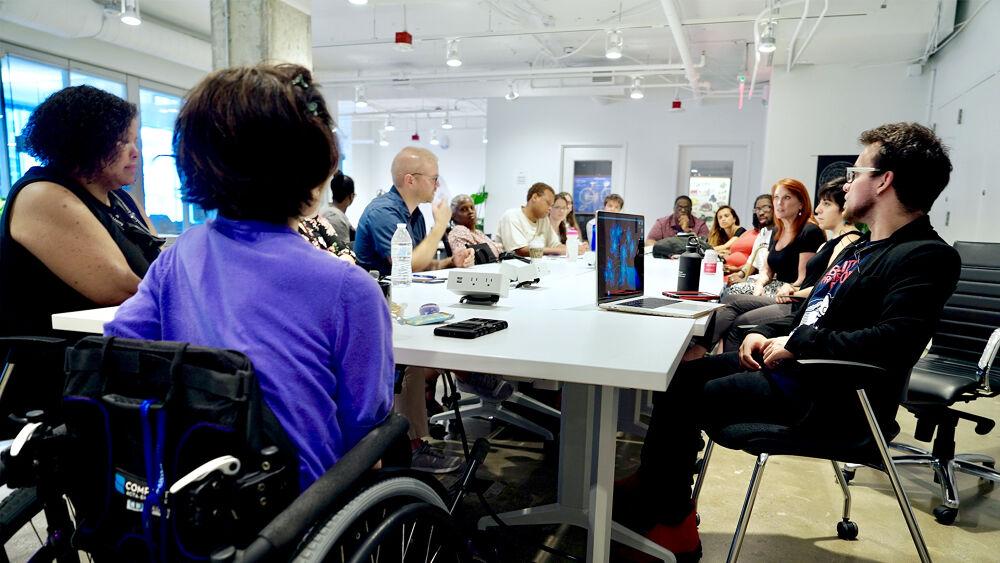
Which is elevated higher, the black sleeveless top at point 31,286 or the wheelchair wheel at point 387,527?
the black sleeveless top at point 31,286

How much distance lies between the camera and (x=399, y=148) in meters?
15.6

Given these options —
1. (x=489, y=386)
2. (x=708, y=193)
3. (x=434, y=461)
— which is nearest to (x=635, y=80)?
(x=708, y=193)

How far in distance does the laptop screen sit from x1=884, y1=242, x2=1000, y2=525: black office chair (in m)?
1.10

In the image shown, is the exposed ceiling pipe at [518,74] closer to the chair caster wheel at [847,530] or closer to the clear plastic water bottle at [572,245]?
the clear plastic water bottle at [572,245]

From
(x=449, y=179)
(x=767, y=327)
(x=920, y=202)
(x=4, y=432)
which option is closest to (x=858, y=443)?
(x=767, y=327)

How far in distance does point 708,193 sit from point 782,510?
8.47 metres

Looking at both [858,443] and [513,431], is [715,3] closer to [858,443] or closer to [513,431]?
[513,431]

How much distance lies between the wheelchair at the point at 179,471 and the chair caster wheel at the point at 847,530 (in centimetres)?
181

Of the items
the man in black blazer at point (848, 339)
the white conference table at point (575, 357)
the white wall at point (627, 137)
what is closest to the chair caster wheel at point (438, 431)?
the white conference table at point (575, 357)

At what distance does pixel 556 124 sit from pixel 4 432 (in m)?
9.70

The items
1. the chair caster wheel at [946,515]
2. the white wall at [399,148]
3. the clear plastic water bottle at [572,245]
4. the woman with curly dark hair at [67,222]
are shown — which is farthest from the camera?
the white wall at [399,148]

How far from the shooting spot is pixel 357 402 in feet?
2.98

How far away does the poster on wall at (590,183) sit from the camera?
10414 millimetres

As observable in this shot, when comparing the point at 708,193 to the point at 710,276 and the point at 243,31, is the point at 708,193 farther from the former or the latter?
the point at 243,31
